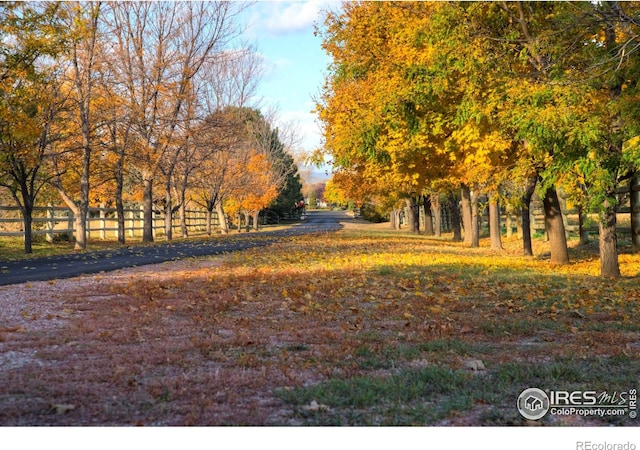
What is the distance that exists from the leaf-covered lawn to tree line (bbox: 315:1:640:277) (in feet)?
7.82

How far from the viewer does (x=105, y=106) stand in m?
26.6

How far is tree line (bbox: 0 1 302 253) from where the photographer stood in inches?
747

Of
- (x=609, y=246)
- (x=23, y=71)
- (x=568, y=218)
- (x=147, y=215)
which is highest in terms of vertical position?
(x=23, y=71)

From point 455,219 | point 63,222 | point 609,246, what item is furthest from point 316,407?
point 63,222

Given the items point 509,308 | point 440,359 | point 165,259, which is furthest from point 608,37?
point 165,259

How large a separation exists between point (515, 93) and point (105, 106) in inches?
790

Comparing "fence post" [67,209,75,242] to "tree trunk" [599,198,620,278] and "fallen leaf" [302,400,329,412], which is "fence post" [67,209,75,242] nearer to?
"tree trunk" [599,198,620,278]

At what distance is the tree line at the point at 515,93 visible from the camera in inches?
407

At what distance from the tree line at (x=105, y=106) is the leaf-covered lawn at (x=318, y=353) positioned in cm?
1162

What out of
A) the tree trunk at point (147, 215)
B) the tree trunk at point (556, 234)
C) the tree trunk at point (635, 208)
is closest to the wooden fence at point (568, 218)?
the tree trunk at point (635, 208)

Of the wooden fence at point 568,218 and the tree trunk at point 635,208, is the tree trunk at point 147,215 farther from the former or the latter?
the tree trunk at point 635,208

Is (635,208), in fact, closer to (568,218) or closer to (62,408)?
(568,218)

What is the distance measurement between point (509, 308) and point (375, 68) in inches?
430

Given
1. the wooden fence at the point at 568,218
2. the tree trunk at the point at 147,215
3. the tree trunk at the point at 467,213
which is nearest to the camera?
the wooden fence at the point at 568,218
